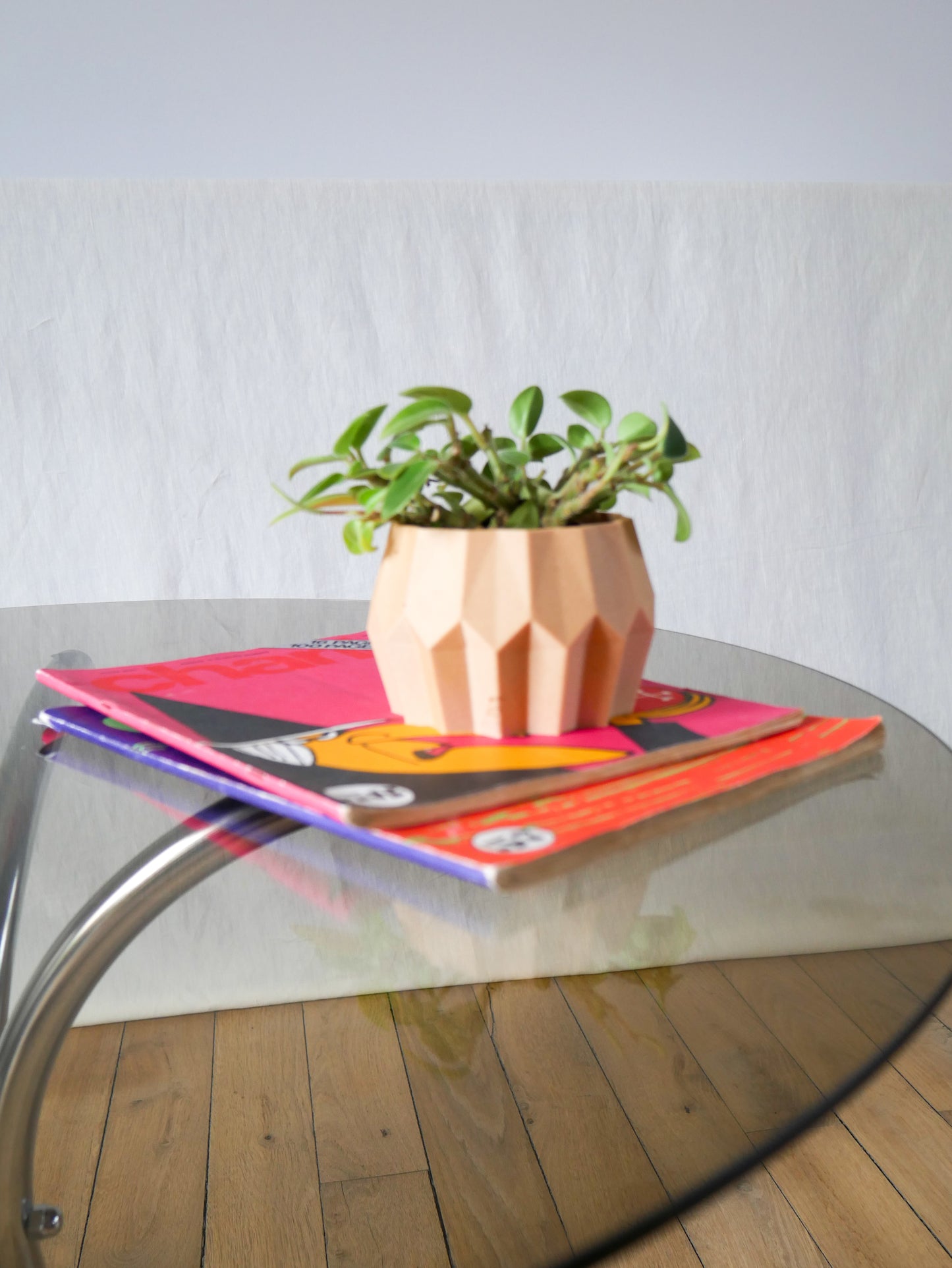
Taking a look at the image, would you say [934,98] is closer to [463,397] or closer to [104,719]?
[463,397]

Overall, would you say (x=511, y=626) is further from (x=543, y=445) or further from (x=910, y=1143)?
(x=910, y=1143)

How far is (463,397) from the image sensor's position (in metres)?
0.47

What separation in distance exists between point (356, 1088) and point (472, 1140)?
0.05 metres

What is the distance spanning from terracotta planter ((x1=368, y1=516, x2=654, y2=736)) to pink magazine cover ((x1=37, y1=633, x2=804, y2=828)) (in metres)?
0.01

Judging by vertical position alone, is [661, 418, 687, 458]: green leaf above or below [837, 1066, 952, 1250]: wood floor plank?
above

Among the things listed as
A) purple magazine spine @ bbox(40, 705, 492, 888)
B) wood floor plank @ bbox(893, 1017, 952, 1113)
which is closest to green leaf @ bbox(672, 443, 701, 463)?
purple magazine spine @ bbox(40, 705, 492, 888)

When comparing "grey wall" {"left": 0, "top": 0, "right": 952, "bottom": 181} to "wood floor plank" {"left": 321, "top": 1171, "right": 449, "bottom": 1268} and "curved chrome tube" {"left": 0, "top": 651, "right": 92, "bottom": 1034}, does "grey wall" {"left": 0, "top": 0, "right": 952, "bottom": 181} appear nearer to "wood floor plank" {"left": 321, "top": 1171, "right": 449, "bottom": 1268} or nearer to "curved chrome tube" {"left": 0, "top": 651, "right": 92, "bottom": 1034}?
"curved chrome tube" {"left": 0, "top": 651, "right": 92, "bottom": 1034}

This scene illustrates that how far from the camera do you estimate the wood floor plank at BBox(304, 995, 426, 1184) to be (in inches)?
11.7

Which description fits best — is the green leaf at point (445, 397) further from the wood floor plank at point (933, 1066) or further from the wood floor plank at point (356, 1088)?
the wood floor plank at point (933, 1066)

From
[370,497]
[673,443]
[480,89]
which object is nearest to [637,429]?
[673,443]

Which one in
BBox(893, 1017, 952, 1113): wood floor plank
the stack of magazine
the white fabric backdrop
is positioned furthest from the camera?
the white fabric backdrop

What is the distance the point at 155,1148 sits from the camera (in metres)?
0.30

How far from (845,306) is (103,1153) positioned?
140cm

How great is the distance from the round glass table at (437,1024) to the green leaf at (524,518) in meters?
0.15
